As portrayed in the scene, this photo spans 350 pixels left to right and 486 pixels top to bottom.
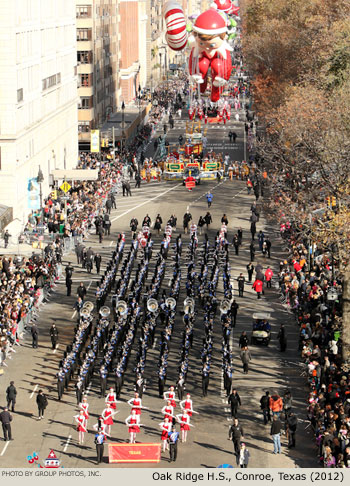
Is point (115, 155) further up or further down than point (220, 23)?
further down

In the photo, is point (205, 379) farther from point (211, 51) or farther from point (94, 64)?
point (94, 64)

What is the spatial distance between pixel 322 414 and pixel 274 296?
2063cm

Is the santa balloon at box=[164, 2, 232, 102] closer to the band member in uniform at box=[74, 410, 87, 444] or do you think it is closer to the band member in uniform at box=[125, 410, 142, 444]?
the band member in uniform at box=[74, 410, 87, 444]

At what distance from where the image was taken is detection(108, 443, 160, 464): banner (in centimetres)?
3747

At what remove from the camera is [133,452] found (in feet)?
123

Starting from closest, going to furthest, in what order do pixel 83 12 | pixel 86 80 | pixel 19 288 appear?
pixel 19 288
pixel 83 12
pixel 86 80

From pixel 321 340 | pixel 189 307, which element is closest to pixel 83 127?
pixel 189 307

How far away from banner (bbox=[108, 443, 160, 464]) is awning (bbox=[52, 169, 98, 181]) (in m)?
49.2

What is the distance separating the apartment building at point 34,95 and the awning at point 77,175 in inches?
49.2

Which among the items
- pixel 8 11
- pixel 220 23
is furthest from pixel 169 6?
pixel 8 11

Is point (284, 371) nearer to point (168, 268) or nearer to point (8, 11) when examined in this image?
point (168, 268)

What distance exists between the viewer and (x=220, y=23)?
66.6 m

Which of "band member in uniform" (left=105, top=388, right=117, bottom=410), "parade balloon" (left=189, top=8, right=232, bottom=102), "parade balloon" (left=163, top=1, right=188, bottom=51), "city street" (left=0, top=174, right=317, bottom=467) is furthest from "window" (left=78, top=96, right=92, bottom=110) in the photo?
"band member in uniform" (left=105, top=388, right=117, bottom=410)

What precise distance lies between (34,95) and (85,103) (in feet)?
119
